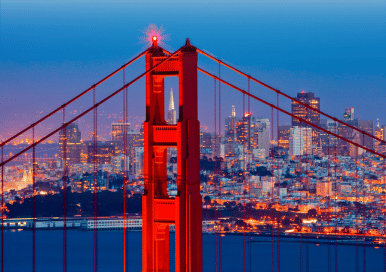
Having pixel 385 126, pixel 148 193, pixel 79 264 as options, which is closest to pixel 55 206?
pixel 79 264

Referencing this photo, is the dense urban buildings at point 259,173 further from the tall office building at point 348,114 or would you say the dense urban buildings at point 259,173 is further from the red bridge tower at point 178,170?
the red bridge tower at point 178,170

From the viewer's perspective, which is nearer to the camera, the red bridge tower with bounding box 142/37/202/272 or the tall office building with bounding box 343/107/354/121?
the red bridge tower with bounding box 142/37/202/272

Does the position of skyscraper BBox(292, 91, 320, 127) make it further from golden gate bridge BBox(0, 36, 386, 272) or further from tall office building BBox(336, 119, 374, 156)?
golden gate bridge BBox(0, 36, 386, 272)

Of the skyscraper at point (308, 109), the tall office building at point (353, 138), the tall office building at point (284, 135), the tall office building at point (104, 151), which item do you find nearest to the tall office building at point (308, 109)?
the skyscraper at point (308, 109)

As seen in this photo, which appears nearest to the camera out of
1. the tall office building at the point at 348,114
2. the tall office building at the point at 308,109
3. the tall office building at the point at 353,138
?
the tall office building at the point at 353,138

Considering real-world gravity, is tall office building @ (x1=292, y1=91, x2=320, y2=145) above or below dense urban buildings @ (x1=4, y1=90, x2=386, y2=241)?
above

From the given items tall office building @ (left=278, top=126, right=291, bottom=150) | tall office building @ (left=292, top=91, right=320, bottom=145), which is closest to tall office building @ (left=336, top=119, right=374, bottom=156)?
tall office building @ (left=292, top=91, right=320, bottom=145)

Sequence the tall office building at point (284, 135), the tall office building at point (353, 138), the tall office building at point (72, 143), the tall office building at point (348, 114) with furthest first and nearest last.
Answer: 1. the tall office building at point (348, 114)
2. the tall office building at point (353, 138)
3. the tall office building at point (284, 135)
4. the tall office building at point (72, 143)

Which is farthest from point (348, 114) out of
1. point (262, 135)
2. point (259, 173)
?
point (262, 135)

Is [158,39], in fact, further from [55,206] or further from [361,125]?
[361,125]
